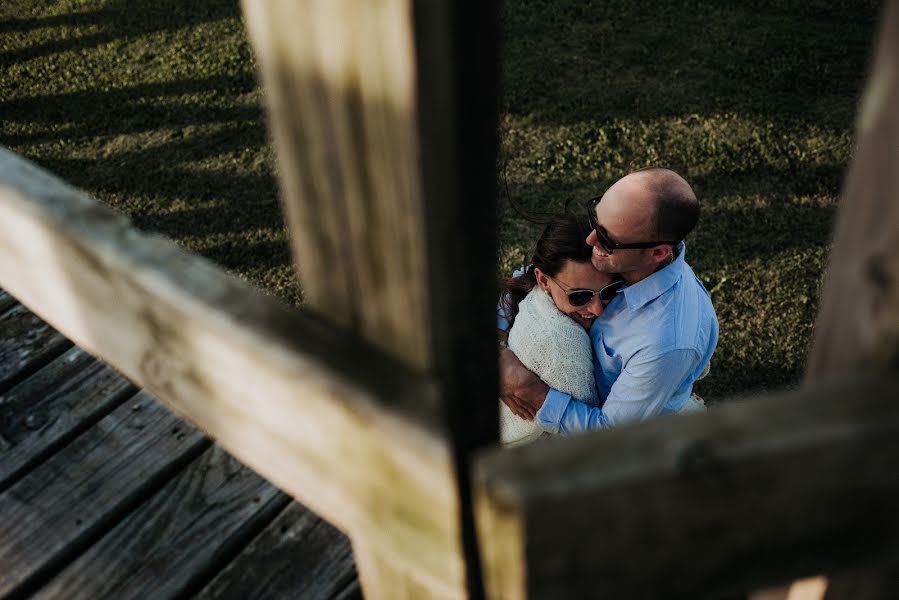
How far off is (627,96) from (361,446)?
5.32 meters

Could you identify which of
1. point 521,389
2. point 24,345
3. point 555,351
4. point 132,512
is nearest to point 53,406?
point 24,345

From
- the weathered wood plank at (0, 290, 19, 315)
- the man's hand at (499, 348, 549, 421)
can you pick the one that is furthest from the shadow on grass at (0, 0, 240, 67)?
the man's hand at (499, 348, 549, 421)

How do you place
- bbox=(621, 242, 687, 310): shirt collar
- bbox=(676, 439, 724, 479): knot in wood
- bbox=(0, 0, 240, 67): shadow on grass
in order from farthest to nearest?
bbox=(0, 0, 240, 67): shadow on grass < bbox=(621, 242, 687, 310): shirt collar < bbox=(676, 439, 724, 479): knot in wood

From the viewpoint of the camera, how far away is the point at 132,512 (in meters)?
1.88

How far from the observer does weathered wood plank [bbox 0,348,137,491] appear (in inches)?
79.0

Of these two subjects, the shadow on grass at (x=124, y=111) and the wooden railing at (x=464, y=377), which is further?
the shadow on grass at (x=124, y=111)

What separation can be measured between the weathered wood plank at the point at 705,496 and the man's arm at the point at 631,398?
69.1 inches

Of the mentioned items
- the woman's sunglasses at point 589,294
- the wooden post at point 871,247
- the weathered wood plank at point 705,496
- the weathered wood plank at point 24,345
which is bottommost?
the woman's sunglasses at point 589,294

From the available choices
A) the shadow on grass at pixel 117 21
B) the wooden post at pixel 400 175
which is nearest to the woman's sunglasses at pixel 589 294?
the wooden post at pixel 400 175

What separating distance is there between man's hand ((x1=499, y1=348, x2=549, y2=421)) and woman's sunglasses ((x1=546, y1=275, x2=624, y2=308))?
0.29 m

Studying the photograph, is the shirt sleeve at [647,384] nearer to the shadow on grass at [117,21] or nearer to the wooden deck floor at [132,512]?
the wooden deck floor at [132,512]

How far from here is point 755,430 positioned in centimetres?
72

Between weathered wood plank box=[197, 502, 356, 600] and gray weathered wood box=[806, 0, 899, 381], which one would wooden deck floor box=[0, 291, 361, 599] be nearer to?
weathered wood plank box=[197, 502, 356, 600]

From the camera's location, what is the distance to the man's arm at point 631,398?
8.34 feet
